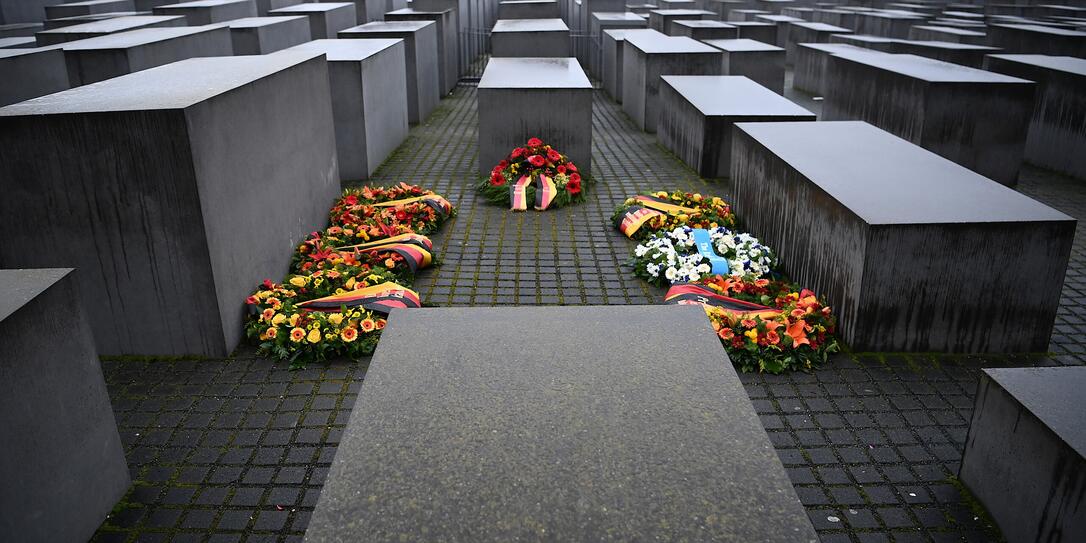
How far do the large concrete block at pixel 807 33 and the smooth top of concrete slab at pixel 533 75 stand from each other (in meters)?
8.59

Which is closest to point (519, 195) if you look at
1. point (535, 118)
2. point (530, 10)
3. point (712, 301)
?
point (535, 118)

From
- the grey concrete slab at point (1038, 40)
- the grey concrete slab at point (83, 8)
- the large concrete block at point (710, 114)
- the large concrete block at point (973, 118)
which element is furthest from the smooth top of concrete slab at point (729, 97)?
the grey concrete slab at point (83, 8)

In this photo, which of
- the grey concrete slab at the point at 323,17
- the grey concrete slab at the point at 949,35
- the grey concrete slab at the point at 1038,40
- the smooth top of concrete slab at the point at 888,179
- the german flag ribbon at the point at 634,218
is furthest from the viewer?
the grey concrete slab at the point at 323,17

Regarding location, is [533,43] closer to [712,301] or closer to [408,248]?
[408,248]

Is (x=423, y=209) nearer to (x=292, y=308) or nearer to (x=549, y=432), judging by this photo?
(x=292, y=308)

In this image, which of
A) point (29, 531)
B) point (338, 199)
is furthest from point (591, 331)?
point (338, 199)

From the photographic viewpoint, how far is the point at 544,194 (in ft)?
30.4

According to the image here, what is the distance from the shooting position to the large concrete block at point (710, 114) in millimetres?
10016

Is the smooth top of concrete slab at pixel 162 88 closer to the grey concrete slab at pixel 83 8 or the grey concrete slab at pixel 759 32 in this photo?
A: the grey concrete slab at pixel 83 8

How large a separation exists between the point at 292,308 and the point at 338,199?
3.03 meters

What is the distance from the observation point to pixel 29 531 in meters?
3.35

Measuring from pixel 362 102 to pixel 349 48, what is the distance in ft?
5.86

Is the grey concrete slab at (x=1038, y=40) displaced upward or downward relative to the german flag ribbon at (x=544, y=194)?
upward

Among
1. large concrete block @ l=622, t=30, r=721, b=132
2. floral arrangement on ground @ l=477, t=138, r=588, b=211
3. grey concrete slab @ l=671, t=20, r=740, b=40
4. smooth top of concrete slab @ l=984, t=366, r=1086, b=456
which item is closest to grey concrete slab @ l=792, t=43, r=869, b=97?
grey concrete slab @ l=671, t=20, r=740, b=40
